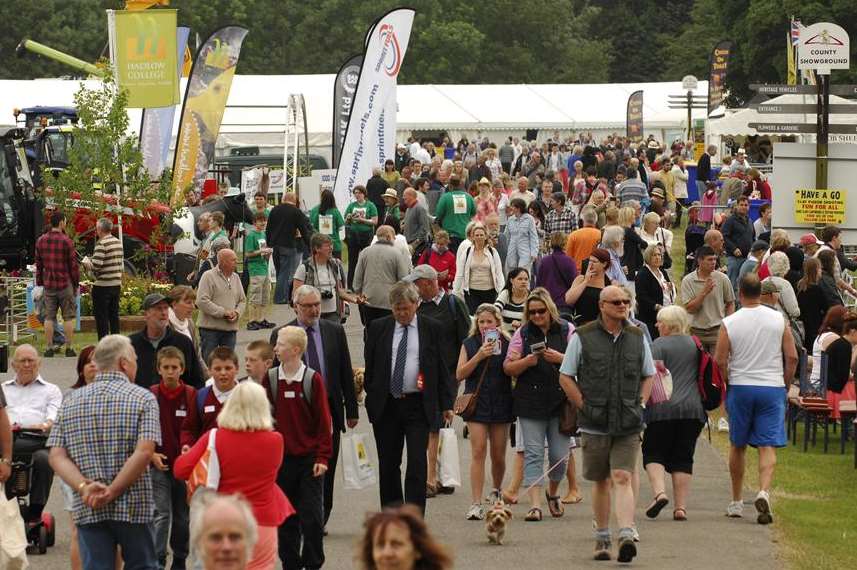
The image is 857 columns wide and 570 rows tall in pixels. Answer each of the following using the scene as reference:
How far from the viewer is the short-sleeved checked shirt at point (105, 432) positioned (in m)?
8.21

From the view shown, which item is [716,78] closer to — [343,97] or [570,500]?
[343,97]

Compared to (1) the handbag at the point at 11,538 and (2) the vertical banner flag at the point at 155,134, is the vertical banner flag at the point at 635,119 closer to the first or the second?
(2) the vertical banner flag at the point at 155,134

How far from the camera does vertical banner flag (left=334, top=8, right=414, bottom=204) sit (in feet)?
98.5

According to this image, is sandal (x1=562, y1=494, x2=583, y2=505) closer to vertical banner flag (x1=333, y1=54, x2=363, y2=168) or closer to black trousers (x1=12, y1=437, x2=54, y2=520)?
black trousers (x1=12, y1=437, x2=54, y2=520)

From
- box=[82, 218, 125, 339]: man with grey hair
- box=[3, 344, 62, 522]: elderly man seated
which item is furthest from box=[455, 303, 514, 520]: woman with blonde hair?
box=[82, 218, 125, 339]: man with grey hair

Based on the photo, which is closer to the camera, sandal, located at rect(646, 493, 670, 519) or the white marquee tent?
sandal, located at rect(646, 493, 670, 519)

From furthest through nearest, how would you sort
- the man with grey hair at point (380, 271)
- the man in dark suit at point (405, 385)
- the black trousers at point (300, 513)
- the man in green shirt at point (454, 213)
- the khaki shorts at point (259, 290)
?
the man in green shirt at point (454, 213)
the khaki shorts at point (259, 290)
the man with grey hair at point (380, 271)
the man in dark suit at point (405, 385)
the black trousers at point (300, 513)

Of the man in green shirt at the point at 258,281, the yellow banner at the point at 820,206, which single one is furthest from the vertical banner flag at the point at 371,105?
the yellow banner at the point at 820,206

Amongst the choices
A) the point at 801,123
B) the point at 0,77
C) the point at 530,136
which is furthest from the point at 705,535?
the point at 0,77

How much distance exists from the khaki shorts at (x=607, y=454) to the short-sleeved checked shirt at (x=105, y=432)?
11.4 ft

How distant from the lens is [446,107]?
59.5 m

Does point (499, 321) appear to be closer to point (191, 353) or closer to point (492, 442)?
point (492, 442)

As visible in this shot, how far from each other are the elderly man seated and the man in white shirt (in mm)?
4681

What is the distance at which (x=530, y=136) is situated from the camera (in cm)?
5975
